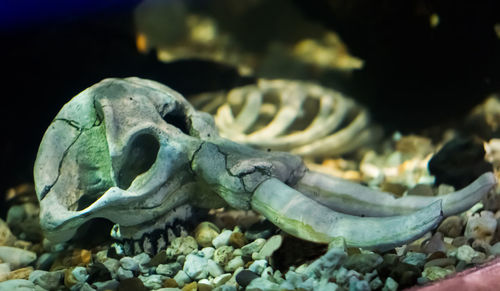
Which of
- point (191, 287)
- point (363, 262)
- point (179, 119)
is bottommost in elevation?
point (191, 287)

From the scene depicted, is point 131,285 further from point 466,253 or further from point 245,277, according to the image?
point 466,253

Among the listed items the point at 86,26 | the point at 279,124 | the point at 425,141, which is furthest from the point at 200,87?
the point at 425,141

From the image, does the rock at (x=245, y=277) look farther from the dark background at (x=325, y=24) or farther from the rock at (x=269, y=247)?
the dark background at (x=325, y=24)

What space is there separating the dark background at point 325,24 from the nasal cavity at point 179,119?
0.32 m

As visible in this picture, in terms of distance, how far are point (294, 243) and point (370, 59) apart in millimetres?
→ 2426

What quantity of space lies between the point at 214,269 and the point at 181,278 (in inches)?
5.3

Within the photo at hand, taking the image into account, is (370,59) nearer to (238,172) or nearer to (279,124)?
(279,124)

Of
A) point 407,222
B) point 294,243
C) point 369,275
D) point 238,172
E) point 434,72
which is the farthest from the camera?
point 434,72

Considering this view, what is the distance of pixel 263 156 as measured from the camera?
214 cm

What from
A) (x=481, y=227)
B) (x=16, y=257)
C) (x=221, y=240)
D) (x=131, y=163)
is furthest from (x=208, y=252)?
(x=481, y=227)

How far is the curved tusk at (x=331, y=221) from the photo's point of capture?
172cm

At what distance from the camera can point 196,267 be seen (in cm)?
191

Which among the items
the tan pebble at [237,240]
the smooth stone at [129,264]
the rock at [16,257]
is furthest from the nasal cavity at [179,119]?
the rock at [16,257]

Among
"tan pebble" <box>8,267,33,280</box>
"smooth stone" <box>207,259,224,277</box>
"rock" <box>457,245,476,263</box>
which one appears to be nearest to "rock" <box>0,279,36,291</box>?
"tan pebble" <box>8,267,33,280</box>
